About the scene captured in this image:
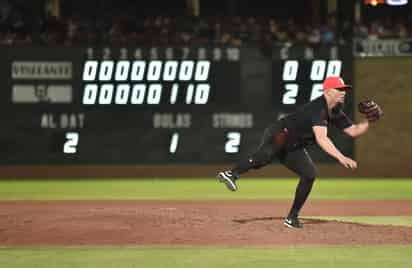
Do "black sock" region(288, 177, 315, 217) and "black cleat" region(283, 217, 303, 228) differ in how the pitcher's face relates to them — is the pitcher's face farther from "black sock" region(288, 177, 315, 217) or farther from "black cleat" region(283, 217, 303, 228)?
A: "black cleat" region(283, 217, 303, 228)

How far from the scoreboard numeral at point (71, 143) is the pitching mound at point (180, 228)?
17.8 ft

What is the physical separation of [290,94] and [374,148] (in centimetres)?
236

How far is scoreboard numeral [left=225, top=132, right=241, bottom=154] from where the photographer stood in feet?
63.6

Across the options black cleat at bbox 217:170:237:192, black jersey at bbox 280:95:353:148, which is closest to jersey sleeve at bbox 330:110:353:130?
black jersey at bbox 280:95:353:148

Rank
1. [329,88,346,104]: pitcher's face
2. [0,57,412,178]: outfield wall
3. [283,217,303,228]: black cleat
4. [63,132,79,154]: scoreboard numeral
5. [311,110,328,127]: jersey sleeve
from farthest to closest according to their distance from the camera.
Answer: [0,57,412,178]: outfield wall < [63,132,79,154]: scoreboard numeral < [283,217,303,228]: black cleat < [329,88,346,104]: pitcher's face < [311,110,328,127]: jersey sleeve

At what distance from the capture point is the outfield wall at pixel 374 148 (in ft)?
64.4

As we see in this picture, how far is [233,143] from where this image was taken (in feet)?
63.7

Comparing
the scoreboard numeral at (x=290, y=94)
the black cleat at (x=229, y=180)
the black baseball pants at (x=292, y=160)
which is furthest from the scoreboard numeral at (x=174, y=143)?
the black baseball pants at (x=292, y=160)

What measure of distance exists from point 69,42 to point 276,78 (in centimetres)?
443

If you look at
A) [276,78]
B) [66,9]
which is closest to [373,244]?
[276,78]

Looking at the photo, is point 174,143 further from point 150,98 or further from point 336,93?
point 336,93

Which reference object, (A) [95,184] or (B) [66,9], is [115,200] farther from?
(B) [66,9]

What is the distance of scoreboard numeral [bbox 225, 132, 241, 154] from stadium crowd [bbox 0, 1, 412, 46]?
6.14 feet

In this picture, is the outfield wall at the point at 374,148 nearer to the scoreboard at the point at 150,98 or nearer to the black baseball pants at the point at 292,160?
the scoreboard at the point at 150,98
